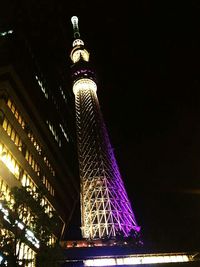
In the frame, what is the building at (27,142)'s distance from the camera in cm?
2567

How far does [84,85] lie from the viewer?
246 ft

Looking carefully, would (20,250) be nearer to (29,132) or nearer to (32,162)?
(32,162)

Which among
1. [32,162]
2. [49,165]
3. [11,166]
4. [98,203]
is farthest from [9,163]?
[98,203]

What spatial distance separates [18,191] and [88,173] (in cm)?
4485

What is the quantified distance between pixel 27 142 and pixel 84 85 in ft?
153

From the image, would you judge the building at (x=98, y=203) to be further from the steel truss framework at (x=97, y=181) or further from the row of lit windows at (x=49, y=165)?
the row of lit windows at (x=49, y=165)

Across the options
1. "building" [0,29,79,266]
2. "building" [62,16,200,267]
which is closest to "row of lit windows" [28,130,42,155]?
"building" [0,29,79,266]

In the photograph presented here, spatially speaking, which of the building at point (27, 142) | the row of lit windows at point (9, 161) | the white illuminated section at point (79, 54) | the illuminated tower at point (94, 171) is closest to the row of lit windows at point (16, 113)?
the building at point (27, 142)

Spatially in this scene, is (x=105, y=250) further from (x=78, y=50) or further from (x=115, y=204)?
(x=78, y=50)

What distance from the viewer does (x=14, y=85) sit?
1128 inches

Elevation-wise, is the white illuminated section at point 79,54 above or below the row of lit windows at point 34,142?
above

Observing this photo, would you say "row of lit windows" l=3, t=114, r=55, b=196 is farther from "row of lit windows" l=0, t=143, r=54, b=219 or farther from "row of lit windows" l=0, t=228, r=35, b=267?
"row of lit windows" l=0, t=228, r=35, b=267

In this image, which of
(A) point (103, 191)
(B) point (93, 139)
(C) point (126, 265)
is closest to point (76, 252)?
(C) point (126, 265)

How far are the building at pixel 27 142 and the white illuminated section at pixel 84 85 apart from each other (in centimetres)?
3364
